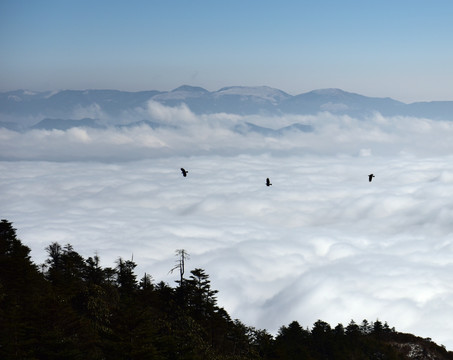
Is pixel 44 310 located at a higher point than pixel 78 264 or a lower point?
lower

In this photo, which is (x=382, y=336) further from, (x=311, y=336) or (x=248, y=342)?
(x=248, y=342)

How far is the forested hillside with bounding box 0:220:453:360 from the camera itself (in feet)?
103

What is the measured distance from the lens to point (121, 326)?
32.0 m

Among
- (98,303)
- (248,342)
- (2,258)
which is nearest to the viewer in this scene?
(98,303)

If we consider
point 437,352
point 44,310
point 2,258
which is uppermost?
point 2,258

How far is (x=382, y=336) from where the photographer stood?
95.5 meters

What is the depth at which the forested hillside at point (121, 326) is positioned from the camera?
31297 mm

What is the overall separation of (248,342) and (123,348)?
1989 centimetres

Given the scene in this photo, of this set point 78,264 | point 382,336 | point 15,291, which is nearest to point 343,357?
point 382,336

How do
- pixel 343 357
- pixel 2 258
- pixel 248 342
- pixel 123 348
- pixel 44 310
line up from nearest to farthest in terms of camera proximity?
pixel 123 348, pixel 44 310, pixel 248 342, pixel 2 258, pixel 343 357

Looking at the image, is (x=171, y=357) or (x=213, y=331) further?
(x=213, y=331)

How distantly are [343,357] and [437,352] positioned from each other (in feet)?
82.8

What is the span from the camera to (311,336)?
8362cm

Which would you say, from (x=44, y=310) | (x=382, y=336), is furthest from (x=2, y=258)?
(x=382, y=336)
